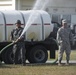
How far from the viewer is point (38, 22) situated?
20.3 m

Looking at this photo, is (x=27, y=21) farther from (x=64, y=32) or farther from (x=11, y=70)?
(x=11, y=70)

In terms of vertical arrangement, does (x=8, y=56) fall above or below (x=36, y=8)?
below

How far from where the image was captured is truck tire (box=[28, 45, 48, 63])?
20266 millimetres

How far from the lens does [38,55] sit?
2052 centimetres

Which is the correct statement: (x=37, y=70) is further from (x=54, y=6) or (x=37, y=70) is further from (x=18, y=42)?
(x=54, y=6)

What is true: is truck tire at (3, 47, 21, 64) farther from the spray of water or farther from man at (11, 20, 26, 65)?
the spray of water

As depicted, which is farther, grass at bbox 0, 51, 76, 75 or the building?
the building

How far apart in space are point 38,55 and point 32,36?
3.10 feet

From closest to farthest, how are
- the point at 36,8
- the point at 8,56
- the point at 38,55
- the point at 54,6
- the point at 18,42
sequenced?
the point at 18,42, the point at 36,8, the point at 8,56, the point at 38,55, the point at 54,6

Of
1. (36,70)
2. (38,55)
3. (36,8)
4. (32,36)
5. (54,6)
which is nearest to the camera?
(36,70)

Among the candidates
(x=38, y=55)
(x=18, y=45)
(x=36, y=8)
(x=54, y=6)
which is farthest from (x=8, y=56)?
(x=54, y=6)

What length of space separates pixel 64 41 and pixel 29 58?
2428 mm

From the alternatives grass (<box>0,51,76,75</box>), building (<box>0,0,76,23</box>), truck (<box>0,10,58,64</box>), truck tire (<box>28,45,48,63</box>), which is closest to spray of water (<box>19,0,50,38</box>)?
truck (<box>0,10,58,64</box>)

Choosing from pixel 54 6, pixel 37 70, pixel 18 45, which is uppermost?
pixel 54 6
